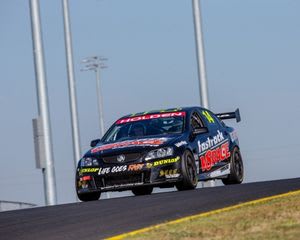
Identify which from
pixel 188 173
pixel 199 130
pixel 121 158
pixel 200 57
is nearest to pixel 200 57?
pixel 200 57

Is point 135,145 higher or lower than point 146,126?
lower

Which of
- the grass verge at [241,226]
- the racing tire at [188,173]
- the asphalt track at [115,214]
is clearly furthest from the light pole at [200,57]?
the grass verge at [241,226]

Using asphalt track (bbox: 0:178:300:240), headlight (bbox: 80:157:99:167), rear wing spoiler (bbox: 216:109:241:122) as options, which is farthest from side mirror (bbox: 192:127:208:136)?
rear wing spoiler (bbox: 216:109:241:122)

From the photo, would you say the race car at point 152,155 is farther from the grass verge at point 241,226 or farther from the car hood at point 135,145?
the grass verge at point 241,226

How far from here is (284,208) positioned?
39.7ft

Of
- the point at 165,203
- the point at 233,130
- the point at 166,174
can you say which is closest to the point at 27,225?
the point at 165,203

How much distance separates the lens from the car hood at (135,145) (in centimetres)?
1847

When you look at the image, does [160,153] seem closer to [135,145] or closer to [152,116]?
[135,145]

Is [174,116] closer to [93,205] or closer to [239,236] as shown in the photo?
[93,205]

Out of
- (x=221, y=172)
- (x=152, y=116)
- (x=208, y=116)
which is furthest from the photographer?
(x=208, y=116)

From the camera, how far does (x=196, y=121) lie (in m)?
20.3

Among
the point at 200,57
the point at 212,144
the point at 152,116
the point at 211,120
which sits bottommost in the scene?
the point at 212,144

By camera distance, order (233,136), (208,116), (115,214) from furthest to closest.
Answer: (233,136), (208,116), (115,214)

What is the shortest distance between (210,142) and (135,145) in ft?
6.73
